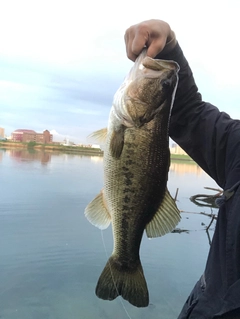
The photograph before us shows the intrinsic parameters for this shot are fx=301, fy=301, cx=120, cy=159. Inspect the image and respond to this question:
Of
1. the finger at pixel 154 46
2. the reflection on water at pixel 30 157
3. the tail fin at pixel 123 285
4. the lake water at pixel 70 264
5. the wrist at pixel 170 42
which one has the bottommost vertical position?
the lake water at pixel 70 264

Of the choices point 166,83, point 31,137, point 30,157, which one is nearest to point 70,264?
point 166,83

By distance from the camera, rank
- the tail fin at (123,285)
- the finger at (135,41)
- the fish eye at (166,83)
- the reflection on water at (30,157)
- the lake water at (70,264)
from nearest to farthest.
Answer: the finger at (135,41), the fish eye at (166,83), the tail fin at (123,285), the lake water at (70,264), the reflection on water at (30,157)

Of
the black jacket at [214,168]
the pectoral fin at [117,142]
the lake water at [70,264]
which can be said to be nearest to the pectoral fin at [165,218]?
the black jacket at [214,168]

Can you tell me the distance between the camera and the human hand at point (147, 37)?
1.49 m

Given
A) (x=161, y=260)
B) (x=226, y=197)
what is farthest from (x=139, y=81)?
(x=161, y=260)

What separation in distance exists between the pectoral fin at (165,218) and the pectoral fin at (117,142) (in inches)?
14.1

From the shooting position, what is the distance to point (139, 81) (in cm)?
157

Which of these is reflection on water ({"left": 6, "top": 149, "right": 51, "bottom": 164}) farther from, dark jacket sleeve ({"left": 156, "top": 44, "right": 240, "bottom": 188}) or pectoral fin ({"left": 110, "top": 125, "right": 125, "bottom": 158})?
pectoral fin ({"left": 110, "top": 125, "right": 125, "bottom": 158})

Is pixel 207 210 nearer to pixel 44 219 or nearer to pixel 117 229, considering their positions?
pixel 44 219

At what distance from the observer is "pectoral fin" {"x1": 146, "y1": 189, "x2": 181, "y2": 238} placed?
164cm

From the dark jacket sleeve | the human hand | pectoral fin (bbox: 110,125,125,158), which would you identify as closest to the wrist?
the dark jacket sleeve

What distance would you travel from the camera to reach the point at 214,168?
6.16 feet

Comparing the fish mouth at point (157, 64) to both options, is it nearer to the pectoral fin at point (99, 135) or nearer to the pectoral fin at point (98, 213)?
the pectoral fin at point (99, 135)

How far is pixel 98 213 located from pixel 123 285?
1.44ft
